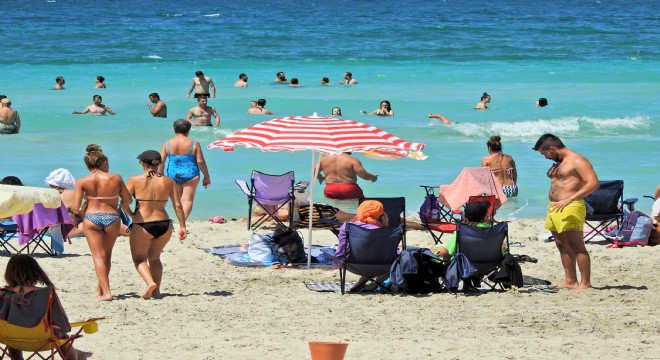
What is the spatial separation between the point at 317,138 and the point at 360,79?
21.8 metres

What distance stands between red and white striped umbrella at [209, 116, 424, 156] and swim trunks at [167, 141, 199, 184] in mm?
1711

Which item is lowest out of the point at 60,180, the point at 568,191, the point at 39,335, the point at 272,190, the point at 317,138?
the point at 39,335

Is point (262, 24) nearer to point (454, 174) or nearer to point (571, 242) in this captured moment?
point (454, 174)

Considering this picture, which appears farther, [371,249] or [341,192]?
[341,192]

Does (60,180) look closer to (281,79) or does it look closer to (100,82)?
(100,82)

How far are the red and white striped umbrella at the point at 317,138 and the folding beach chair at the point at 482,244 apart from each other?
3.41 feet

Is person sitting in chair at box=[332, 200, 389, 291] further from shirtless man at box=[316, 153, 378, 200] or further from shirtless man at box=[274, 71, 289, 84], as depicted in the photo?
shirtless man at box=[274, 71, 289, 84]

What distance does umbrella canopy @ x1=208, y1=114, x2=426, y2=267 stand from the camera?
8.89 m

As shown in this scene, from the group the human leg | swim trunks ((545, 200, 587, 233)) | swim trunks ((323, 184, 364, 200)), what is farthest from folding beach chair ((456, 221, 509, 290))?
the human leg

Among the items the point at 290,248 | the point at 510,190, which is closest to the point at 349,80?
the point at 510,190

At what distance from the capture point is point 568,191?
834cm

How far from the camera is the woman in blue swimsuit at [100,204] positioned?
25.6 ft

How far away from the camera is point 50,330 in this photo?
18.7 ft

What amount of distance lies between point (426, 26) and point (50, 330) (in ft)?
137
